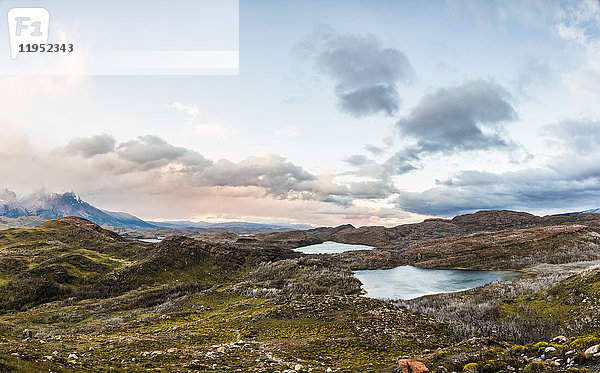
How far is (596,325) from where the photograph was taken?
135 feet

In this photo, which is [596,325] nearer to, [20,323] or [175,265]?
[20,323]

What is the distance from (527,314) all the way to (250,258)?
469 ft

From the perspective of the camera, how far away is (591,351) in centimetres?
1708

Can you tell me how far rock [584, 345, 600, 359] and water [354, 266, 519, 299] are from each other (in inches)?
4062

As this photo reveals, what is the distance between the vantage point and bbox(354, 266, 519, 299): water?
408 ft

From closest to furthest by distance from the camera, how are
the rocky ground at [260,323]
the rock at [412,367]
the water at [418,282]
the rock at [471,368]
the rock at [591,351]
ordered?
the rock at [591,351] → the rock at [471,368] → the rock at [412,367] → the rocky ground at [260,323] → the water at [418,282]

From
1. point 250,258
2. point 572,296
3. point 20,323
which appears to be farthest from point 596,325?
point 250,258

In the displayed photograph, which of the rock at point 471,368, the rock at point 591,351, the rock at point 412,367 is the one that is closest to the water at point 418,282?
the rock at point 412,367

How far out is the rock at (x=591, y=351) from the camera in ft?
55.1

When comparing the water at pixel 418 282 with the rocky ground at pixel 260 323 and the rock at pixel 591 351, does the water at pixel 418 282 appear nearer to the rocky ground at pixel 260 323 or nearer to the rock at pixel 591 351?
the rocky ground at pixel 260 323

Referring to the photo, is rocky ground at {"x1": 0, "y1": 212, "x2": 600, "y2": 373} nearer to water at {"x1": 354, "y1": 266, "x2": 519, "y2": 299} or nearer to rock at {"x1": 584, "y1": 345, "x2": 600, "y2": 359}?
rock at {"x1": 584, "y1": 345, "x2": 600, "y2": 359}

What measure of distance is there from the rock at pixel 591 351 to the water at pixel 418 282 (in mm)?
103180

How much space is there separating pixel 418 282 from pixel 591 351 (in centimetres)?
15158

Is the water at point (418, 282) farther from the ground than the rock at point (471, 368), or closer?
closer
